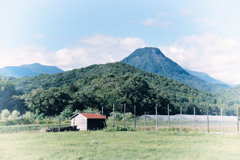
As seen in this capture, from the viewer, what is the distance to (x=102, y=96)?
215 feet

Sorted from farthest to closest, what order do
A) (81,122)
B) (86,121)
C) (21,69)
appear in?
(81,122) → (86,121) → (21,69)

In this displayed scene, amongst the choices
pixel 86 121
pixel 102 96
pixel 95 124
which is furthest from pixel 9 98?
pixel 86 121

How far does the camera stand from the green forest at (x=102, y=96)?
162ft

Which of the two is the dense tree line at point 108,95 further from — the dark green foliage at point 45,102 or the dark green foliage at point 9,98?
the dark green foliage at point 9,98

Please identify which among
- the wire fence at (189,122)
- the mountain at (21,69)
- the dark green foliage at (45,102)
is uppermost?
the mountain at (21,69)

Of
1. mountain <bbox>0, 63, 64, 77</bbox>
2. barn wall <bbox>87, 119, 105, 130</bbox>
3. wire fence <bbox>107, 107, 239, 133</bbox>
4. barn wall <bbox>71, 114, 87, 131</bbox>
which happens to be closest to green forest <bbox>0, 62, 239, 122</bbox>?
wire fence <bbox>107, 107, 239, 133</bbox>

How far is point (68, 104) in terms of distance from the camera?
51750 millimetres

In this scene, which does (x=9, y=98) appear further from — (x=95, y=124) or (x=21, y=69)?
(x=21, y=69)

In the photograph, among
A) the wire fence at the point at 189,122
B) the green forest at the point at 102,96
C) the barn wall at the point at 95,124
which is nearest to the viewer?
the barn wall at the point at 95,124

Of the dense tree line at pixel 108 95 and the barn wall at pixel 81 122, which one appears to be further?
the dense tree line at pixel 108 95

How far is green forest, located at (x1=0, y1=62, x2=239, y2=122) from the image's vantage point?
4944cm

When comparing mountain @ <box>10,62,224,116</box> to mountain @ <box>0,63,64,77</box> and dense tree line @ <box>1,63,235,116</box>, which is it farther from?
mountain @ <box>0,63,64,77</box>

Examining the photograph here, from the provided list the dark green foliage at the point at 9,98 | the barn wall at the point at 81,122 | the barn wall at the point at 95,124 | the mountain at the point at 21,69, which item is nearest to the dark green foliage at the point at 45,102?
the dark green foliage at the point at 9,98

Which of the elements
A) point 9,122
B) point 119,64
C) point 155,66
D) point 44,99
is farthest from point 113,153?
point 155,66
